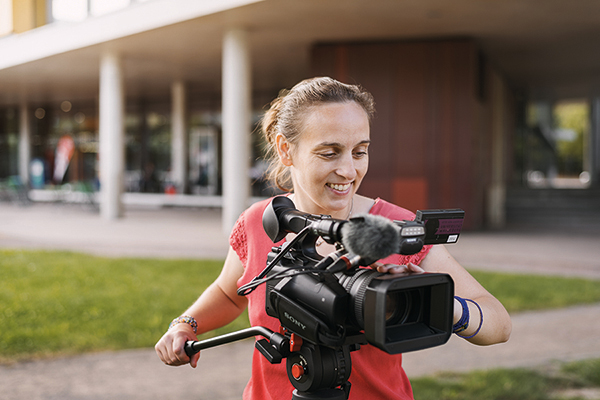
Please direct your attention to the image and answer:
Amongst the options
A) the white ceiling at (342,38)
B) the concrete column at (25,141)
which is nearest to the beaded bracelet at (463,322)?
the white ceiling at (342,38)

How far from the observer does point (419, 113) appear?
11766mm

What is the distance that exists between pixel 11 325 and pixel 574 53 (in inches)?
509

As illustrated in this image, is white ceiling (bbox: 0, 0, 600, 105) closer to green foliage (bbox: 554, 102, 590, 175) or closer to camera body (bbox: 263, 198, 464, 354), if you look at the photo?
camera body (bbox: 263, 198, 464, 354)

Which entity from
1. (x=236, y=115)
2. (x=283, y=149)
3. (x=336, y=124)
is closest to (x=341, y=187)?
(x=336, y=124)

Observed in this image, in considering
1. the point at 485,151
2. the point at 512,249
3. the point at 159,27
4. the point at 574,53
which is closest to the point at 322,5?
the point at 159,27

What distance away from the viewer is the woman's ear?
174 cm

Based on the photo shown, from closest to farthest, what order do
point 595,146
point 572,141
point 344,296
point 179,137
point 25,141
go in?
point 344,296, point 179,137, point 595,146, point 25,141, point 572,141

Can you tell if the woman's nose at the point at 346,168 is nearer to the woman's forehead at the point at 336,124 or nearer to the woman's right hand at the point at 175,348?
the woman's forehead at the point at 336,124

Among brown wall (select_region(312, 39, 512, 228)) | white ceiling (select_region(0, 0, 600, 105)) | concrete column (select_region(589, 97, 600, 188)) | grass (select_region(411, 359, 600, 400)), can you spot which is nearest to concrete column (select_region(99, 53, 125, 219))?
white ceiling (select_region(0, 0, 600, 105))

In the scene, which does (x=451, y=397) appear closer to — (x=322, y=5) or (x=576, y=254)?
(x=576, y=254)

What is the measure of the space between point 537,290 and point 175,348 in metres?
5.83

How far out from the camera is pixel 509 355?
4.54 m

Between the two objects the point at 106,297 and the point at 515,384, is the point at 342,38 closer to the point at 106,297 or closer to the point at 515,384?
the point at 106,297

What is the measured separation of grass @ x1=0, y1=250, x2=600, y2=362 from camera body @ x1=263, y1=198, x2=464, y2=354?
13.1 ft
